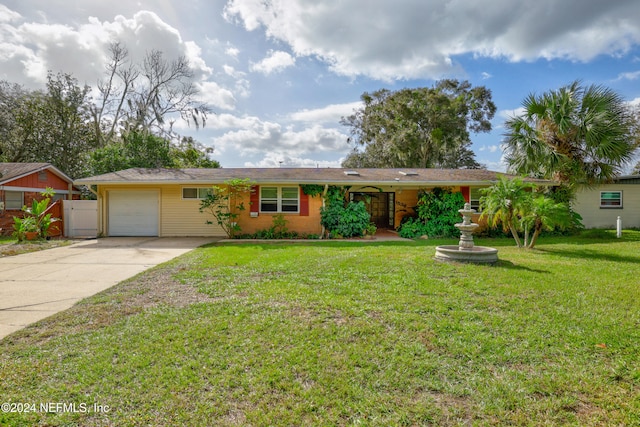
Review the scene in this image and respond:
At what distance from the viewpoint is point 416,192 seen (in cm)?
1352

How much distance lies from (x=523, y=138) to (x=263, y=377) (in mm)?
11279

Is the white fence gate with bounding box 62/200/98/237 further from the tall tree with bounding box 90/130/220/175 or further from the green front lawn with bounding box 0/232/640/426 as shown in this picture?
the green front lawn with bounding box 0/232/640/426

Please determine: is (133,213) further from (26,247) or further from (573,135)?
(573,135)

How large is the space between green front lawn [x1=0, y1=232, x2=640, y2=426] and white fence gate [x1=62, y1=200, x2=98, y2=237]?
396 inches

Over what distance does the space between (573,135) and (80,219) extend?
18.6 metres

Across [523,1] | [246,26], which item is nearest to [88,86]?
[246,26]

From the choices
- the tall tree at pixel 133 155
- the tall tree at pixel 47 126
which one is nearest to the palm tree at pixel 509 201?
the tall tree at pixel 133 155

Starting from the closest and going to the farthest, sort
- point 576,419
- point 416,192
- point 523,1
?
point 576,419 → point 523,1 → point 416,192

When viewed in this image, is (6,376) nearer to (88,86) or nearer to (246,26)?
(246,26)

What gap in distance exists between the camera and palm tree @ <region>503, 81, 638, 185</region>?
958 cm

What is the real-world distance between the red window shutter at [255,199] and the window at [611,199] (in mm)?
15835

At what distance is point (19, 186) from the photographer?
47.1ft

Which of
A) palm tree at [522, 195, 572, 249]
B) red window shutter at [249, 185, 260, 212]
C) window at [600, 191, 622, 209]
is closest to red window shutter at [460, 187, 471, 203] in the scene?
palm tree at [522, 195, 572, 249]

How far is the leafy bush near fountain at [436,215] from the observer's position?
12023 millimetres
